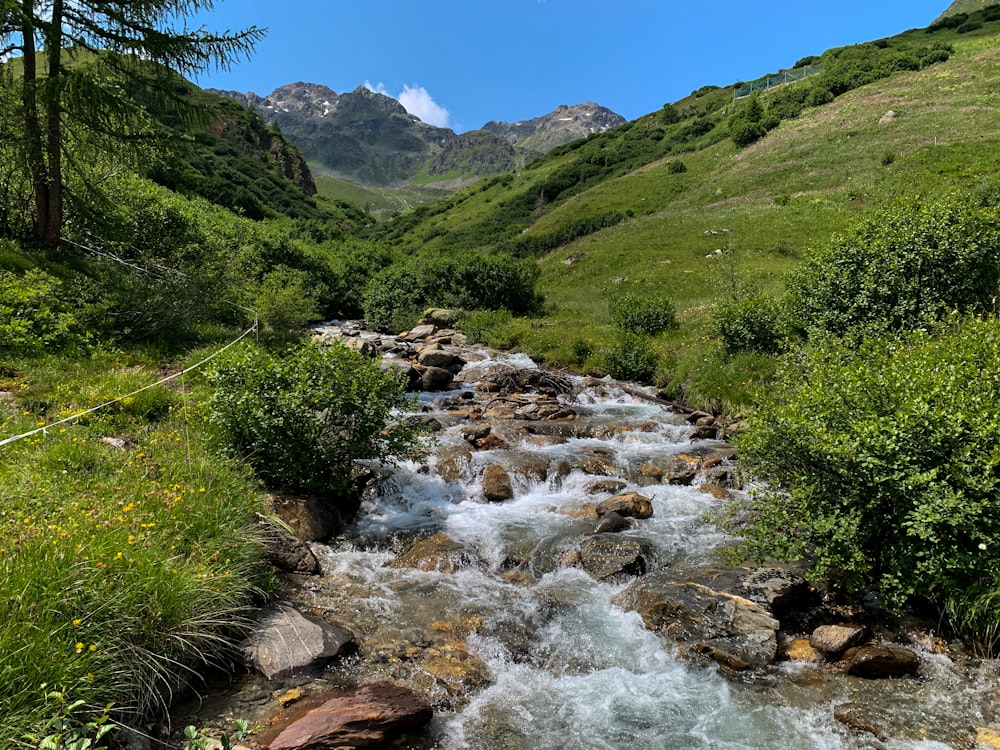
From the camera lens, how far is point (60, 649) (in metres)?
3.57

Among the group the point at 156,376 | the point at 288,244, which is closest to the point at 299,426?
the point at 156,376

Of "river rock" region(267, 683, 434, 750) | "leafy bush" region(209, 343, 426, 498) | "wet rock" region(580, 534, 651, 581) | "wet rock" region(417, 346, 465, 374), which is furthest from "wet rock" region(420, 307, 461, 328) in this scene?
"river rock" region(267, 683, 434, 750)

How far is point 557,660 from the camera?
5.92 metres

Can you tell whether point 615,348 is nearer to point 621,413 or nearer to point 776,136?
point 621,413

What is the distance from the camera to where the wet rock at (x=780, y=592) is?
6.54m

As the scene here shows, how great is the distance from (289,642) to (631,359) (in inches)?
699

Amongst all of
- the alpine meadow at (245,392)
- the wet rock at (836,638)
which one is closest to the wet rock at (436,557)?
the alpine meadow at (245,392)

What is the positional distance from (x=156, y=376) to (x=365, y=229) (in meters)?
120

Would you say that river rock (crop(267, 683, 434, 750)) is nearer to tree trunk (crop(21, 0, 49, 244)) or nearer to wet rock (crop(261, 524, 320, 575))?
wet rock (crop(261, 524, 320, 575))

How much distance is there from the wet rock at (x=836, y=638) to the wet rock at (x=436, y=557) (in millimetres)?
4598

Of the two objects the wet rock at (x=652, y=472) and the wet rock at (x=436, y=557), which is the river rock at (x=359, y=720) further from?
the wet rock at (x=652, y=472)

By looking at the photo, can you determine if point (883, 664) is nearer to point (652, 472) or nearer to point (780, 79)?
point (652, 472)

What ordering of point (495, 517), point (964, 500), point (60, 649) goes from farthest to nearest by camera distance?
1. point (495, 517)
2. point (964, 500)
3. point (60, 649)

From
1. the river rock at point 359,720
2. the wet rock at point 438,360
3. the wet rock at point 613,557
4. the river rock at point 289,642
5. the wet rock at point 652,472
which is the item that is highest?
the wet rock at point 438,360
